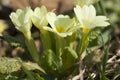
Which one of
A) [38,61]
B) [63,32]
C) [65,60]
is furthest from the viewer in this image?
[38,61]

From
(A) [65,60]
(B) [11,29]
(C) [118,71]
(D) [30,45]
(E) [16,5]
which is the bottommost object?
(C) [118,71]

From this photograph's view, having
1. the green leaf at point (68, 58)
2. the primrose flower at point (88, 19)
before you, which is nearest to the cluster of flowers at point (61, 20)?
the primrose flower at point (88, 19)

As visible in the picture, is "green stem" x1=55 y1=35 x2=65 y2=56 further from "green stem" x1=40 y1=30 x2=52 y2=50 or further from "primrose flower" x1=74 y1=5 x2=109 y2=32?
"primrose flower" x1=74 y1=5 x2=109 y2=32

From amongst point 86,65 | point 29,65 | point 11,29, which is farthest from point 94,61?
point 11,29

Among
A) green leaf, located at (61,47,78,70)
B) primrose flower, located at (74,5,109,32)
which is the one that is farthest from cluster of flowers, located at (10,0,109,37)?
green leaf, located at (61,47,78,70)

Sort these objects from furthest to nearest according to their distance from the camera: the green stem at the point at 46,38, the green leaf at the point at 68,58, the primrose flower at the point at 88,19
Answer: the green stem at the point at 46,38, the green leaf at the point at 68,58, the primrose flower at the point at 88,19

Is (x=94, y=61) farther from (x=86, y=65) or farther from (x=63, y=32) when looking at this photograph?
(x=63, y=32)

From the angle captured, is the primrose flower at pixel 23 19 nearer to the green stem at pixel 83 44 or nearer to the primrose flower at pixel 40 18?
the primrose flower at pixel 40 18

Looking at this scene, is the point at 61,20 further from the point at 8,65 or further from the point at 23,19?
the point at 8,65

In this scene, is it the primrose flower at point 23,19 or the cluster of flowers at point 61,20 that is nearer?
the cluster of flowers at point 61,20
